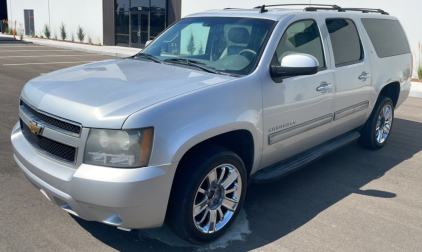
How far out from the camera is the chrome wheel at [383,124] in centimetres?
596

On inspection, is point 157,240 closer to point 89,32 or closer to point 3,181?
point 3,181

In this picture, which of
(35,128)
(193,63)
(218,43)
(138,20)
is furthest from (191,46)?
(138,20)

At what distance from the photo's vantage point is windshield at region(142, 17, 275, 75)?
153 inches

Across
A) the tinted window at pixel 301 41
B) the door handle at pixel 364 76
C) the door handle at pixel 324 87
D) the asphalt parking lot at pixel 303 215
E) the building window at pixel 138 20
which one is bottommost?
the asphalt parking lot at pixel 303 215

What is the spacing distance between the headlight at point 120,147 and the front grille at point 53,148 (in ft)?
0.67

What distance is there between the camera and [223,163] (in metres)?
3.34

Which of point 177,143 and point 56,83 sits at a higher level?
point 56,83

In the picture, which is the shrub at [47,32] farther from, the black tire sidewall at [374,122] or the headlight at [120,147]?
the headlight at [120,147]

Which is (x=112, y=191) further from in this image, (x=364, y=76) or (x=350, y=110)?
(x=364, y=76)

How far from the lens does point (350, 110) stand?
493 centimetres

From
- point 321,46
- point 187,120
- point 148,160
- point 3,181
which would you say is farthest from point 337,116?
point 3,181

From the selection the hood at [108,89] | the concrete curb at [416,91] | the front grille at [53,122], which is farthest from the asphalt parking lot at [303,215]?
the concrete curb at [416,91]

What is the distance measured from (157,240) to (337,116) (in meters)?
2.46

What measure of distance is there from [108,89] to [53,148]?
0.60 m
